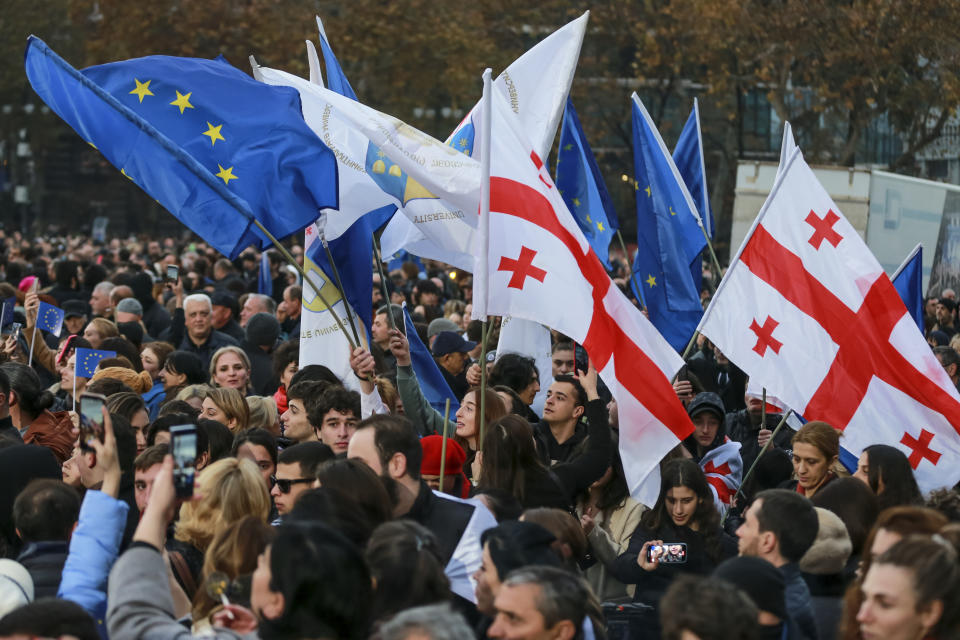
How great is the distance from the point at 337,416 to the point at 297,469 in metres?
1.24

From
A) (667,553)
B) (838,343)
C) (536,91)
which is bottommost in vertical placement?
(667,553)

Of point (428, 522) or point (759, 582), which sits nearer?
point (759, 582)

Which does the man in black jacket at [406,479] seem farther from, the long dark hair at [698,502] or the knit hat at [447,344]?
the knit hat at [447,344]

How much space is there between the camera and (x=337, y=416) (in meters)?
6.82

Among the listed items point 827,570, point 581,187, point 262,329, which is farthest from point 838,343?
point 262,329

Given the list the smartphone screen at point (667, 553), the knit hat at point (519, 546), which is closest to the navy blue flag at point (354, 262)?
the smartphone screen at point (667, 553)

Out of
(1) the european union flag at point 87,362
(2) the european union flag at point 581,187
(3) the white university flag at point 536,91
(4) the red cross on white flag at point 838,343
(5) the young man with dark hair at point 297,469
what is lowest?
(1) the european union flag at point 87,362

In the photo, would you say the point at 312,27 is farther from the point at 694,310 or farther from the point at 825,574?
the point at 825,574

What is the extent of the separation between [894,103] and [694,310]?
24.5 metres

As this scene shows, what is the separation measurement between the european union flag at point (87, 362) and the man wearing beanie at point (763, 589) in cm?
519

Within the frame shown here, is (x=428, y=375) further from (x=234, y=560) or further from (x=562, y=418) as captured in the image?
(x=234, y=560)

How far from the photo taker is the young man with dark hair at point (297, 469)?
5570 millimetres

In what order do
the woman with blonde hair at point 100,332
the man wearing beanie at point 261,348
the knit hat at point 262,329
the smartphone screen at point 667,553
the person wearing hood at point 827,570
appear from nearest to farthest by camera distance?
1. the person wearing hood at point 827,570
2. the smartphone screen at point 667,553
3. the woman with blonde hair at point 100,332
4. the man wearing beanie at point 261,348
5. the knit hat at point 262,329

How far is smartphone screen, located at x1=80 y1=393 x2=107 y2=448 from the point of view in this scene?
14.1ft
